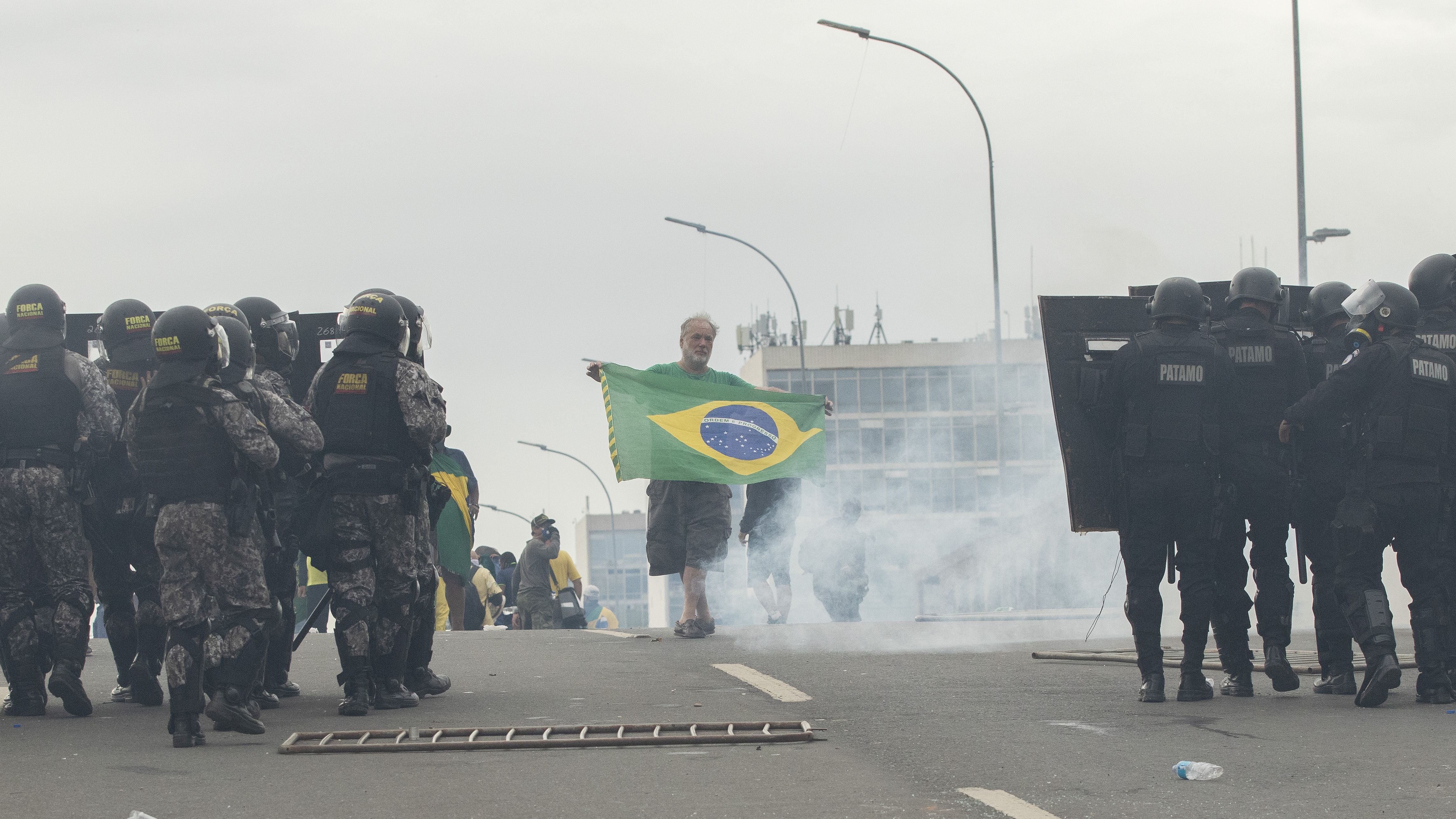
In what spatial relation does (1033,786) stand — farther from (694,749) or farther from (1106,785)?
(694,749)

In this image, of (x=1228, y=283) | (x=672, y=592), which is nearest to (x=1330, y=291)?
(x=1228, y=283)

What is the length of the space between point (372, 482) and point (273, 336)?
3.85 feet

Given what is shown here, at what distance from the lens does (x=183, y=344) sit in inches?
274

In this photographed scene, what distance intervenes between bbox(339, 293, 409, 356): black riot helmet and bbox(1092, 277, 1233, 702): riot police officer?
11.4ft

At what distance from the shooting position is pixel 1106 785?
544 cm

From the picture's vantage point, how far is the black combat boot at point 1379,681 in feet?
24.9

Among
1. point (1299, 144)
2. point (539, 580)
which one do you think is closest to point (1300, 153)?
point (1299, 144)

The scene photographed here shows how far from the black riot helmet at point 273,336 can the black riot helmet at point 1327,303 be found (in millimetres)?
5365

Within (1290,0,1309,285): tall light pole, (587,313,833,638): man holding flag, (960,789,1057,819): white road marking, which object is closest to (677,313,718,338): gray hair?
(587,313,833,638): man holding flag

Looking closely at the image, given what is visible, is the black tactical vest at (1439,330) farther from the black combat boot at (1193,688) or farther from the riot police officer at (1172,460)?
the black combat boot at (1193,688)

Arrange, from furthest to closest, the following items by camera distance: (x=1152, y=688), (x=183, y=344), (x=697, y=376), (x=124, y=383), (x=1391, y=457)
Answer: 1. (x=697, y=376)
2. (x=124, y=383)
3. (x=1391, y=457)
4. (x=1152, y=688)
5. (x=183, y=344)

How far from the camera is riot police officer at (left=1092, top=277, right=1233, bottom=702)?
25.9 feet

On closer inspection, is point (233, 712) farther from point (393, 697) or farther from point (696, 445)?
point (696, 445)

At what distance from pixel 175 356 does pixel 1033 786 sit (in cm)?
402
